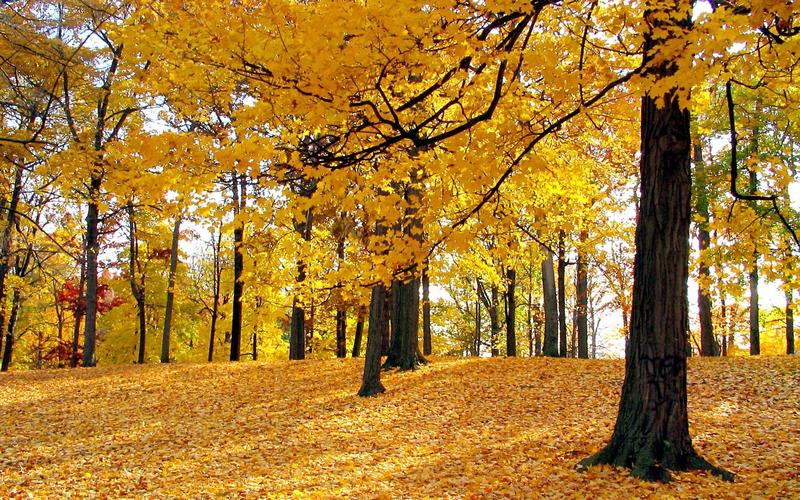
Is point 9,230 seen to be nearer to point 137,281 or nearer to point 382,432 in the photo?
point 137,281

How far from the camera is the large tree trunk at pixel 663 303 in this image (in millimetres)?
5008

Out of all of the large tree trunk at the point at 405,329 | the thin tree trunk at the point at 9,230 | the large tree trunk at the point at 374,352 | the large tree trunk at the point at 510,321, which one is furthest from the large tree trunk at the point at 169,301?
the large tree trunk at the point at 510,321

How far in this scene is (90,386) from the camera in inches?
443

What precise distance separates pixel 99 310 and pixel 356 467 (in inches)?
875

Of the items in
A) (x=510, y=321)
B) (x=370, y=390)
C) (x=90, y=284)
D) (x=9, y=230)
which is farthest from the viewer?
(x=510, y=321)

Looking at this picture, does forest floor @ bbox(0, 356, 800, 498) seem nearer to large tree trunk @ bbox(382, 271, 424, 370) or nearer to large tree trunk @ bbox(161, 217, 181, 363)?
large tree trunk @ bbox(382, 271, 424, 370)

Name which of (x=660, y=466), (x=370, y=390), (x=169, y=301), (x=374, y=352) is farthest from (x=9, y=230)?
(x=660, y=466)

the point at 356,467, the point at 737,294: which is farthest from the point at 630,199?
the point at 356,467

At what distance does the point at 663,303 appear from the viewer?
198 inches

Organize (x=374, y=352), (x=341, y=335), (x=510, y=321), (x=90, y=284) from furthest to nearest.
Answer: (x=341, y=335)
(x=510, y=321)
(x=90, y=284)
(x=374, y=352)

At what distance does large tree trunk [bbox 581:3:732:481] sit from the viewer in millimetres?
5008

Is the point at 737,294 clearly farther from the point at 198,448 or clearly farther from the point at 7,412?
the point at 7,412

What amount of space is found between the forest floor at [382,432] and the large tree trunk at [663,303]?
296 mm

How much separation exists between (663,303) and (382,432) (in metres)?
4.29
